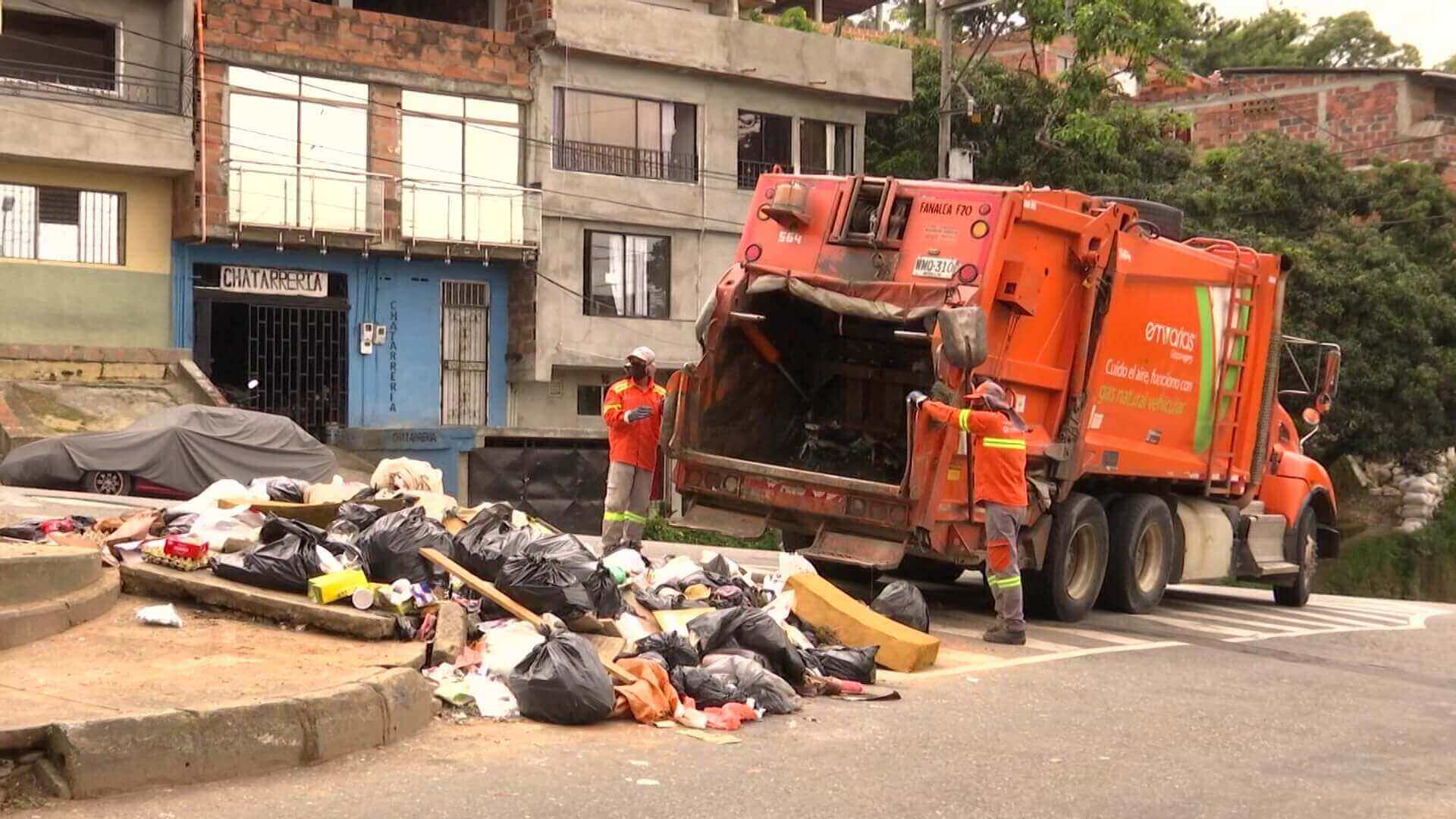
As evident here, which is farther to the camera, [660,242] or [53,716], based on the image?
[660,242]

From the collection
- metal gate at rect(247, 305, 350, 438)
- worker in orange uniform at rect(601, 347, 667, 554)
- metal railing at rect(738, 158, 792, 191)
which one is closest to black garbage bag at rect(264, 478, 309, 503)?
worker in orange uniform at rect(601, 347, 667, 554)

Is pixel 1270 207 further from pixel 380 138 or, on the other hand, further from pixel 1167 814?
pixel 1167 814

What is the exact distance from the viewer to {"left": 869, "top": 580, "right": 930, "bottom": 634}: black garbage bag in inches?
389

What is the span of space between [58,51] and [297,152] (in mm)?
3459

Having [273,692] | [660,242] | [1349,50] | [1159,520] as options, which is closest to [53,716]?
[273,692]

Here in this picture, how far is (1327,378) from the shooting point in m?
14.4

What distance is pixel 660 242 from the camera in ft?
88.8

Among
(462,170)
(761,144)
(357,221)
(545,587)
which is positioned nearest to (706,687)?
(545,587)

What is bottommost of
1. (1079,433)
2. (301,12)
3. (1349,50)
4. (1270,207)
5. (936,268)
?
(1079,433)

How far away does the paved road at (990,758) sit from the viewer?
568cm

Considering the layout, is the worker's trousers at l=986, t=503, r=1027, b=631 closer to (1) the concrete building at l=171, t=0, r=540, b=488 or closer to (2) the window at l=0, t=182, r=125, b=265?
(1) the concrete building at l=171, t=0, r=540, b=488

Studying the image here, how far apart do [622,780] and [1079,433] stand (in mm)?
6056

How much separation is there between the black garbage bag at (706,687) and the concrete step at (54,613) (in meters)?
2.69

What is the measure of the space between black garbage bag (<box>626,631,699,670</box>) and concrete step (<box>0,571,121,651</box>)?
248cm
